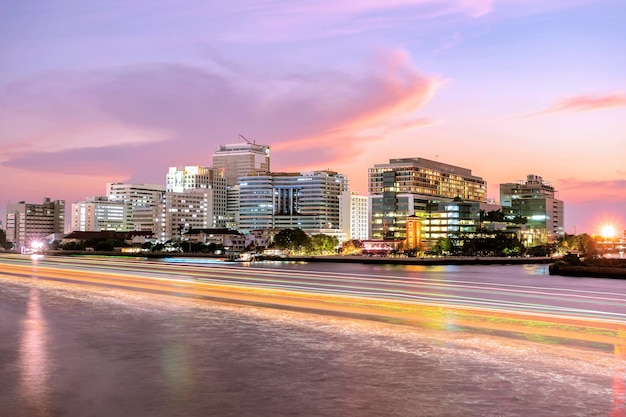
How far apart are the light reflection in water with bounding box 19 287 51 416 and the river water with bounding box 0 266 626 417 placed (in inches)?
1.3

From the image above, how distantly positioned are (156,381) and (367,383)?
4.49 meters

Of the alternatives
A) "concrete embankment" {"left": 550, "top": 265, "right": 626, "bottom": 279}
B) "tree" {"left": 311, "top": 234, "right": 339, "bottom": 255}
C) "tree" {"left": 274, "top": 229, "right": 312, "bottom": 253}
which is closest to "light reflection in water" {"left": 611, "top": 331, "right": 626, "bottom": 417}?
"concrete embankment" {"left": 550, "top": 265, "right": 626, "bottom": 279}

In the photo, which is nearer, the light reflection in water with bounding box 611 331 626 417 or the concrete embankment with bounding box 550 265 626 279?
the light reflection in water with bounding box 611 331 626 417

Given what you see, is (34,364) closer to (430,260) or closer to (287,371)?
(287,371)

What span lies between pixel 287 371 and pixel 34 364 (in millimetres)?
6256

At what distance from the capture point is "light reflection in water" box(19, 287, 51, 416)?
11156 millimetres

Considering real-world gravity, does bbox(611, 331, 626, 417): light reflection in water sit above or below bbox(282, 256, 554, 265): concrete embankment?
above

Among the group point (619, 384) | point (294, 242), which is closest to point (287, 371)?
point (619, 384)

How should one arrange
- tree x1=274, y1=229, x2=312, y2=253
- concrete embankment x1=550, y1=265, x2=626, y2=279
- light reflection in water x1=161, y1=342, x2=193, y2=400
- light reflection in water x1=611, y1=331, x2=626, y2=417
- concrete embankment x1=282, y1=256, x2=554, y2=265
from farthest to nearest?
1. tree x1=274, y1=229, x2=312, y2=253
2. concrete embankment x1=282, y1=256, x2=554, y2=265
3. concrete embankment x1=550, y1=265, x2=626, y2=279
4. light reflection in water x1=161, y1=342, x2=193, y2=400
5. light reflection in water x1=611, y1=331, x2=626, y2=417

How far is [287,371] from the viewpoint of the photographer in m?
13.7

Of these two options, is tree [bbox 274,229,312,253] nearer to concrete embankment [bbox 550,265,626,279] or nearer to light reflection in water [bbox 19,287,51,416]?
concrete embankment [bbox 550,265,626,279]

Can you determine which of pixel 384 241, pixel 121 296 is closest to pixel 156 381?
pixel 121 296

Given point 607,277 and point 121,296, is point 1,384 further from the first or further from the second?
point 607,277

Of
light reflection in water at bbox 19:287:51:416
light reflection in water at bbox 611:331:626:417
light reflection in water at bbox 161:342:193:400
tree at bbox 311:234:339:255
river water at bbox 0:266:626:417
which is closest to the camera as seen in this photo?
light reflection in water at bbox 611:331:626:417
